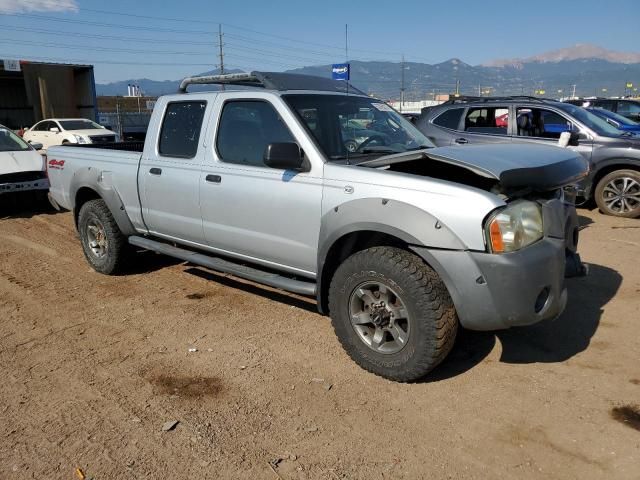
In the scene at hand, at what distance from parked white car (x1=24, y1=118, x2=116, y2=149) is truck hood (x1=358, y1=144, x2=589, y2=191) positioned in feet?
56.5

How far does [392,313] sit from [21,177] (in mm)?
8214

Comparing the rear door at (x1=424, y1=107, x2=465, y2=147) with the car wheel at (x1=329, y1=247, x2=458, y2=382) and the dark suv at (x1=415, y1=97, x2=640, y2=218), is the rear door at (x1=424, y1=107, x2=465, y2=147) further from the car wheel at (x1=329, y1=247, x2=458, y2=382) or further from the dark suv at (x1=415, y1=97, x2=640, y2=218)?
the car wheel at (x1=329, y1=247, x2=458, y2=382)

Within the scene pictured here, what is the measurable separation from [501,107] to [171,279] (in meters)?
6.24

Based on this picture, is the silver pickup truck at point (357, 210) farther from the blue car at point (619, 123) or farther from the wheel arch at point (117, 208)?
the blue car at point (619, 123)

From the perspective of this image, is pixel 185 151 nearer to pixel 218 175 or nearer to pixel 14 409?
pixel 218 175

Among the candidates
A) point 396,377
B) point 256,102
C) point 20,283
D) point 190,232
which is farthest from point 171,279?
point 396,377

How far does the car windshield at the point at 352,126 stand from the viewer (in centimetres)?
392

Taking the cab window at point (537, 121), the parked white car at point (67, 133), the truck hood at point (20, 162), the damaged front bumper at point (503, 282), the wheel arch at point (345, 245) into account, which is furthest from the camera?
the parked white car at point (67, 133)

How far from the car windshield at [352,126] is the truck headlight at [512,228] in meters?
1.28

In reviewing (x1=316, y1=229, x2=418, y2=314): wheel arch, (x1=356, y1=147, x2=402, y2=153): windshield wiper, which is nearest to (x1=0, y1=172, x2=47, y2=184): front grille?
(x1=356, y1=147, x2=402, y2=153): windshield wiper

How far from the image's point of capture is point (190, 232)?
4688mm

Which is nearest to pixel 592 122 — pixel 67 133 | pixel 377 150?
pixel 377 150

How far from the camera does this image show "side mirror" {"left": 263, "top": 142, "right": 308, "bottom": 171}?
350 cm

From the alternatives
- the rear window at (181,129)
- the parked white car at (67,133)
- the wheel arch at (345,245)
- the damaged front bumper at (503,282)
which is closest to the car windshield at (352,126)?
the wheel arch at (345,245)
